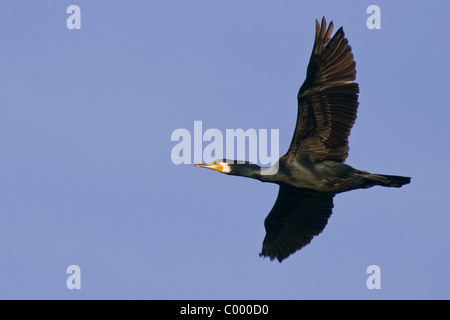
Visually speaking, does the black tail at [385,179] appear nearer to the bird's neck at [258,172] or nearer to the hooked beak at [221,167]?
the bird's neck at [258,172]

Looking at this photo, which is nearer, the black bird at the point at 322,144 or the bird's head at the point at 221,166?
the black bird at the point at 322,144

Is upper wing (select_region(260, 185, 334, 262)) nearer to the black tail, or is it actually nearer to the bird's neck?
the bird's neck

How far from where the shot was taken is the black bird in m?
16.5

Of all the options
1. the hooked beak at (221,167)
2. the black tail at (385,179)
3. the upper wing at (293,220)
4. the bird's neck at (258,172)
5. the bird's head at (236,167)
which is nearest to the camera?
the black tail at (385,179)

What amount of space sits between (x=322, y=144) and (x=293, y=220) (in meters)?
2.27

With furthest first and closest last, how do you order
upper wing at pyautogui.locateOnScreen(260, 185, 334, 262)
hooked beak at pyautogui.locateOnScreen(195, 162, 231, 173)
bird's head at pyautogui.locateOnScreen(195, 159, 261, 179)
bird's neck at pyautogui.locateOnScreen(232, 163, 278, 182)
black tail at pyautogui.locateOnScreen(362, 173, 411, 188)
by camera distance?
upper wing at pyautogui.locateOnScreen(260, 185, 334, 262), hooked beak at pyautogui.locateOnScreen(195, 162, 231, 173), bird's head at pyautogui.locateOnScreen(195, 159, 261, 179), bird's neck at pyautogui.locateOnScreen(232, 163, 278, 182), black tail at pyautogui.locateOnScreen(362, 173, 411, 188)

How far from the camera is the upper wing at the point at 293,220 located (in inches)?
732

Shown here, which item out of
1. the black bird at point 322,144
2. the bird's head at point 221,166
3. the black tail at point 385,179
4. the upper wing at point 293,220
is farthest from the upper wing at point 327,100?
the upper wing at point 293,220

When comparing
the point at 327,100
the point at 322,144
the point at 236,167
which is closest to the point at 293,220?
the point at 236,167

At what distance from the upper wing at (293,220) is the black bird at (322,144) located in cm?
2

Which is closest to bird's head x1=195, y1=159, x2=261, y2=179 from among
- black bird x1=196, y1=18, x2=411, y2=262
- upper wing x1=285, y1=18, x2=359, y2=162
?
black bird x1=196, y1=18, x2=411, y2=262

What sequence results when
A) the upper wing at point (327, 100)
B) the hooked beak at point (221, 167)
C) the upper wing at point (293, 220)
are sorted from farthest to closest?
the upper wing at point (293, 220), the hooked beak at point (221, 167), the upper wing at point (327, 100)
